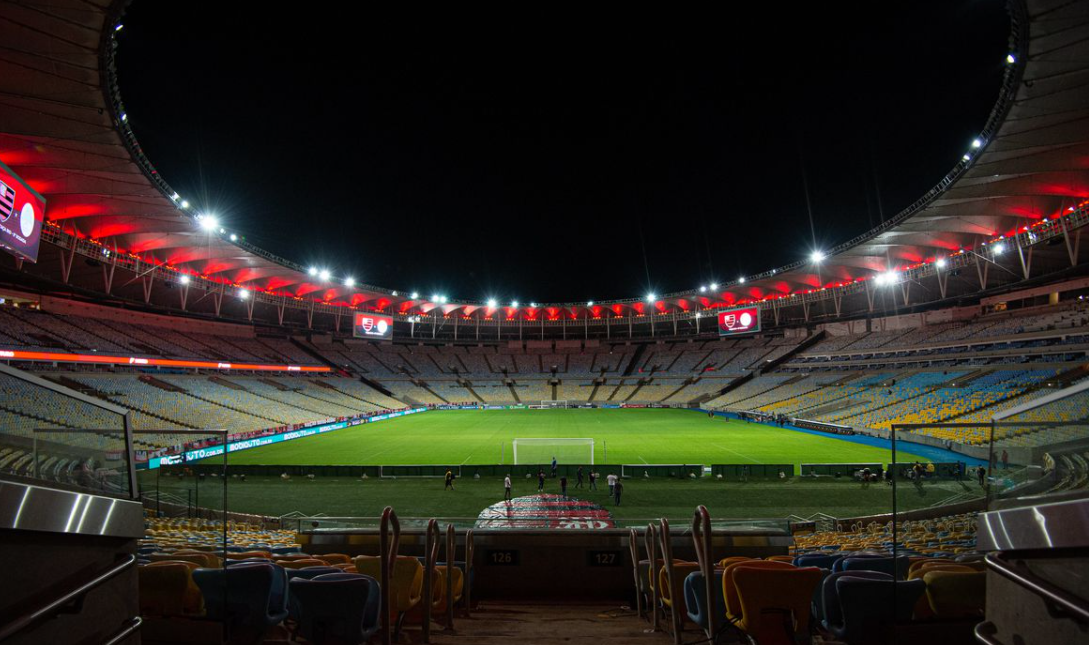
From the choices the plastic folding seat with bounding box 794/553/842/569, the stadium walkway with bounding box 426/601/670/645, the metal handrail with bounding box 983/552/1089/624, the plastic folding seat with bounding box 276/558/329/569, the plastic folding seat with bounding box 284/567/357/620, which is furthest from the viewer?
the plastic folding seat with bounding box 794/553/842/569

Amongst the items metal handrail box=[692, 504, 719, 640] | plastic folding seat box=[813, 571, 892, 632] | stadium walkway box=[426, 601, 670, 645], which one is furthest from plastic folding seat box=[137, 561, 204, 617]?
plastic folding seat box=[813, 571, 892, 632]

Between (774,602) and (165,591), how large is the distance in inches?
151

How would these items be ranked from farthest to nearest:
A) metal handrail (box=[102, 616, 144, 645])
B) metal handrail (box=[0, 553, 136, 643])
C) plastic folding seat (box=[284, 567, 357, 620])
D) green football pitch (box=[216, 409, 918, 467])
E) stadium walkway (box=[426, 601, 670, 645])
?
green football pitch (box=[216, 409, 918, 467]) < stadium walkway (box=[426, 601, 670, 645]) < plastic folding seat (box=[284, 567, 357, 620]) < metal handrail (box=[102, 616, 144, 645]) < metal handrail (box=[0, 553, 136, 643])

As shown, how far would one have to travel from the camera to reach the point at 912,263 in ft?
144

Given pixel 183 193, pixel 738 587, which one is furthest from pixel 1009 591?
pixel 183 193

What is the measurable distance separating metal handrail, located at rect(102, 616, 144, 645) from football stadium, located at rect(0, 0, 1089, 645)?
17mm

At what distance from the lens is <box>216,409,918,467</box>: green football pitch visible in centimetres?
2572

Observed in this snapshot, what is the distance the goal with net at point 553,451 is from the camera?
2539 cm

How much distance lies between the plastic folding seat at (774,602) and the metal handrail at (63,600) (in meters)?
3.16

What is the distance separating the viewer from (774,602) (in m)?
3.03

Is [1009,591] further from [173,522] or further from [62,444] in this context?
[173,522]

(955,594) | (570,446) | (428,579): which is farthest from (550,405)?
(955,594)

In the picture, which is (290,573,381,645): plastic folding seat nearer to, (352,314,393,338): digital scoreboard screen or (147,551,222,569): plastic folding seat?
(147,551,222,569): plastic folding seat

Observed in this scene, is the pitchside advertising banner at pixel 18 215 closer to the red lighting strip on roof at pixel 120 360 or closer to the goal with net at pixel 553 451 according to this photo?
the red lighting strip on roof at pixel 120 360
